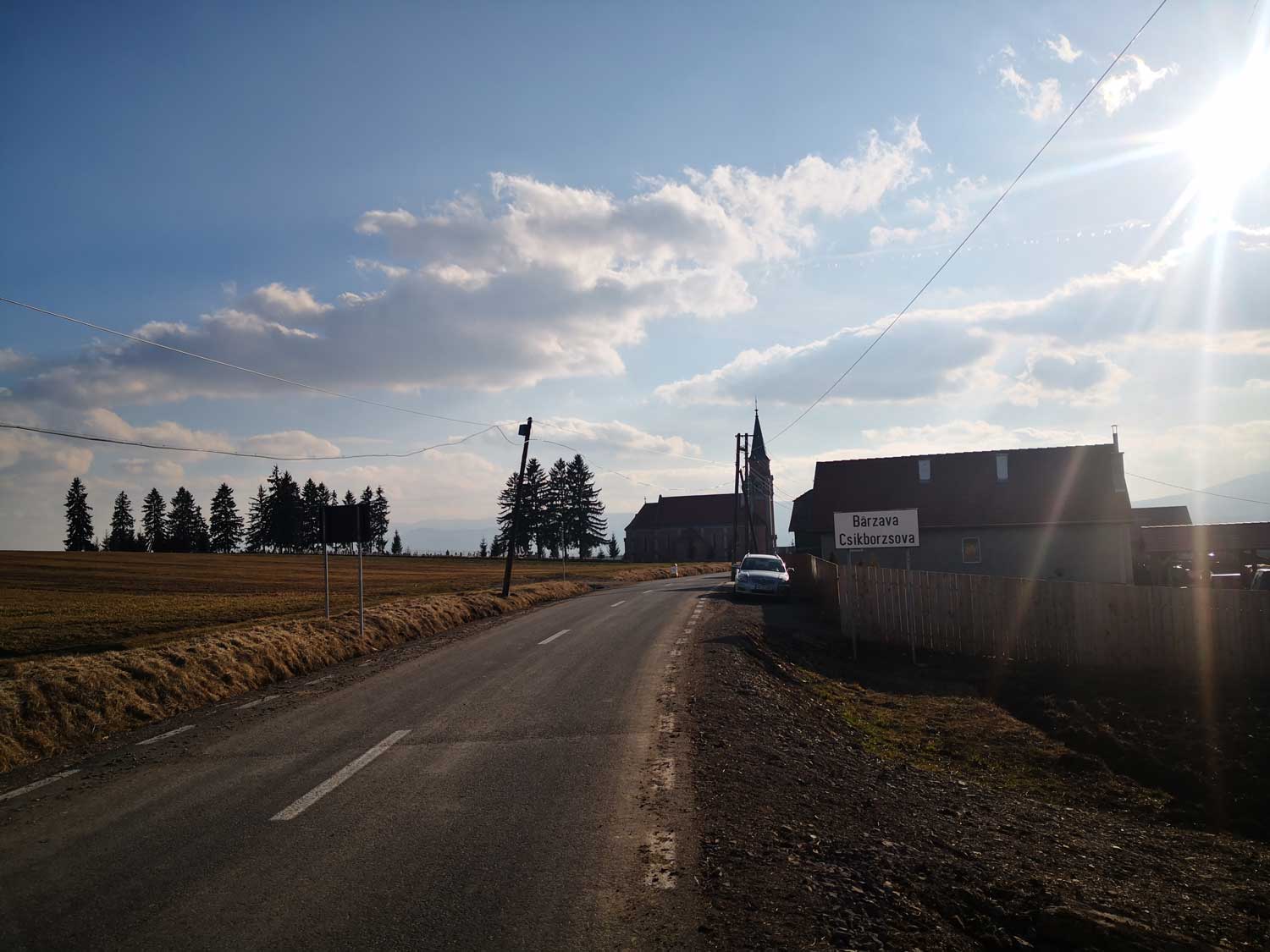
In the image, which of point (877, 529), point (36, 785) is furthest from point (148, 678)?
point (877, 529)

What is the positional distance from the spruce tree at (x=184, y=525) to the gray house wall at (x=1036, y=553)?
107741 mm

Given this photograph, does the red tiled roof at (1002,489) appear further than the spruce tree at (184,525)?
No

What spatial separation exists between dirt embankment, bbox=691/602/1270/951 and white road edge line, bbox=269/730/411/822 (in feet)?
10.5

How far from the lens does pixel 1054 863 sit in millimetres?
5281

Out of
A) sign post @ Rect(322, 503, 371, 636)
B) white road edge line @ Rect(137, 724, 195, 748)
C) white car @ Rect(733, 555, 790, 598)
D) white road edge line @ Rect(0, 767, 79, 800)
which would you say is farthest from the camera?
white car @ Rect(733, 555, 790, 598)

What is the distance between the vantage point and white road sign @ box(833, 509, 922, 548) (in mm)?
14523

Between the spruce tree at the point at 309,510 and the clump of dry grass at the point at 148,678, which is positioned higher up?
the spruce tree at the point at 309,510

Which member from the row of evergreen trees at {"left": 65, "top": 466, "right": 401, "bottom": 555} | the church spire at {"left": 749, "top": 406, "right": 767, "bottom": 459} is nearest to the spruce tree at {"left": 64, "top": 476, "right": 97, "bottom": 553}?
the row of evergreen trees at {"left": 65, "top": 466, "right": 401, "bottom": 555}

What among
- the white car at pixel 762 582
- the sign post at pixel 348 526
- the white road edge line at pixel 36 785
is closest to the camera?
the white road edge line at pixel 36 785

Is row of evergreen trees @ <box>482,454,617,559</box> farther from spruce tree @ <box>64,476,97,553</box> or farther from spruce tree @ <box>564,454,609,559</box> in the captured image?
spruce tree @ <box>64,476,97,553</box>

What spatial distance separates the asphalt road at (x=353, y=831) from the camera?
170 inches

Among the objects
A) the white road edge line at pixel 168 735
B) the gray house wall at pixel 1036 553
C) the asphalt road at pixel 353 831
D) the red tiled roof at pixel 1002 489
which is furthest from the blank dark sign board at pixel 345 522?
the red tiled roof at pixel 1002 489

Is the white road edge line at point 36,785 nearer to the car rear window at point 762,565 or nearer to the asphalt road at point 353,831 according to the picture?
the asphalt road at point 353,831

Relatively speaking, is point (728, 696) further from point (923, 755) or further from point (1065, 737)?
point (1065, 737)
